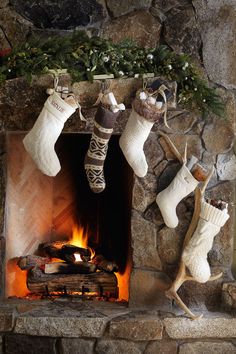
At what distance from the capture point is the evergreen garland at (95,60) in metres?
2.48

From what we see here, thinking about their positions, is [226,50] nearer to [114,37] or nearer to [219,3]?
[219,3]

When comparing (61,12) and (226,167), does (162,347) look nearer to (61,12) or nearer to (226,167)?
(226,167)

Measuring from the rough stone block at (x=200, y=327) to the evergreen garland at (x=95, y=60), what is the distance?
1.11m

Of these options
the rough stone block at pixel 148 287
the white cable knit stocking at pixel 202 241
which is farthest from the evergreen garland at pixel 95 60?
the rough stone block at pixel 148 287

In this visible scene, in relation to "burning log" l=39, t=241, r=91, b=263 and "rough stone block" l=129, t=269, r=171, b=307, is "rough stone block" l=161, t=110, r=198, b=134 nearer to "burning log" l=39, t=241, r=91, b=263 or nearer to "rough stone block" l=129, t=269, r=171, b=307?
"rough stone block" l=129, t=269, r=171, b=307

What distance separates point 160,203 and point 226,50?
843 mm

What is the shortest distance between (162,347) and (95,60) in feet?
4.73

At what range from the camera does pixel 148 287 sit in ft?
8.94

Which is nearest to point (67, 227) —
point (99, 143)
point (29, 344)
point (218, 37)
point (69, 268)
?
point (69, 268)

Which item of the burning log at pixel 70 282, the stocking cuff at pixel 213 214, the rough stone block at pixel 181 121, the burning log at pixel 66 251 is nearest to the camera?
the stocking cuff at pixel 213 214

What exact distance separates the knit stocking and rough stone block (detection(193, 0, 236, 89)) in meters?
0.43

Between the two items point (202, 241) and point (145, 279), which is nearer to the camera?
point (202, 241)

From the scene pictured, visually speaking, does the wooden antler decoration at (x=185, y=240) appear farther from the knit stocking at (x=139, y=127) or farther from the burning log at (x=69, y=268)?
the burning log at (x=69, y=268)

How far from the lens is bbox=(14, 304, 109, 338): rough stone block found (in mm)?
2607
